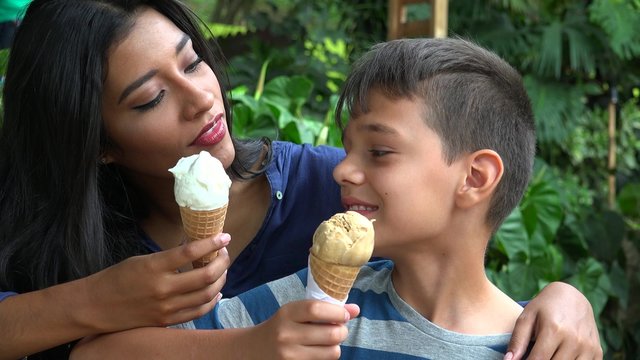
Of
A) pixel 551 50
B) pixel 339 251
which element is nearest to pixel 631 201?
pixel 551 50

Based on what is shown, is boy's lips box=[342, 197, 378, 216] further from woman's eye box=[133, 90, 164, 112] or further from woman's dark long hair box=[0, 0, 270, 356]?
woman's dark long hair box=[0, 0, 270, 356]

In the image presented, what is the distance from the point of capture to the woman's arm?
1.52m

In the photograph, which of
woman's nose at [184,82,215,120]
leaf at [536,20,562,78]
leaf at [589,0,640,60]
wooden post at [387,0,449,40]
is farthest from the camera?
leaf at [536,20,562,78]

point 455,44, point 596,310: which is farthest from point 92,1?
point 596,310

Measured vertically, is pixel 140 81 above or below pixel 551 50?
above

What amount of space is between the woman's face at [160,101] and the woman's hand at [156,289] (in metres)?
0.40

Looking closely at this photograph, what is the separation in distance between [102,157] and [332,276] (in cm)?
94

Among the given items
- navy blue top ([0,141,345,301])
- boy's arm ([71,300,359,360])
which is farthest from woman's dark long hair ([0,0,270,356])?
boy's arm ([71,300,359,360])

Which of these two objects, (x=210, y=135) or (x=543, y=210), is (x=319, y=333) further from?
(x=543, y=210)

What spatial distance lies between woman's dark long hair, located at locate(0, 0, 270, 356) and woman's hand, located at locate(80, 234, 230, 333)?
362mm

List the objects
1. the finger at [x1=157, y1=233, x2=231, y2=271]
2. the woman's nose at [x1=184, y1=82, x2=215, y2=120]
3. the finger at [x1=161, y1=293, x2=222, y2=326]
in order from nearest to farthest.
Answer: the finger at [x1=157, y1=233, x2=231, y2=271] < the finger at [x1=161, y1=293, x2=222, y2=326] < the woman's nose at [x1=184, y1=82, x2=215, y2=120]

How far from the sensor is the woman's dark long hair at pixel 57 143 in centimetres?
195

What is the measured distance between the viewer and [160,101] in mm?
1926

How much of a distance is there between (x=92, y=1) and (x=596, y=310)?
252 centimetres
